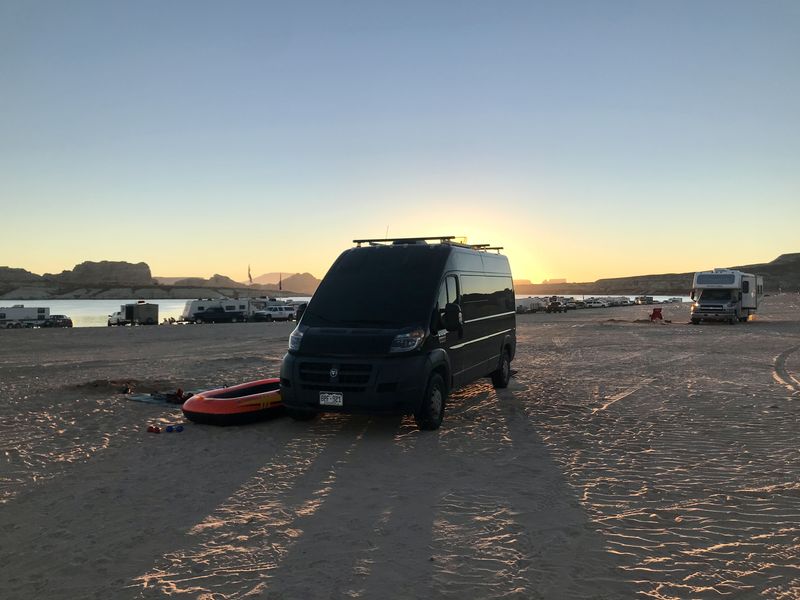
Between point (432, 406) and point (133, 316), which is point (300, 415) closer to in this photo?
point (432, 406)

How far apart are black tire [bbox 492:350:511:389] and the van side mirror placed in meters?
3.83

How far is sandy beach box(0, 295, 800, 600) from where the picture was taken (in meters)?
4.33

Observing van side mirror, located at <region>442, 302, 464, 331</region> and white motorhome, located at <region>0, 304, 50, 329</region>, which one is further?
white motorhome, located at <region>0, 304, 50, 329</region>

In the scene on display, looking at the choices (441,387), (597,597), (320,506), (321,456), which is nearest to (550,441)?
(441,387)

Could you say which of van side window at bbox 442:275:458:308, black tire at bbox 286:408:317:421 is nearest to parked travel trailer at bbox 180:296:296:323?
black tire at bbox 286:408:317:421

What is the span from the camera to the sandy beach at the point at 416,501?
14.2 feet

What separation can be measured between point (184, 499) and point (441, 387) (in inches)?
168

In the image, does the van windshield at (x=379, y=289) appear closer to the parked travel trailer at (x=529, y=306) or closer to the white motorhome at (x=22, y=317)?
the white motorhome at (x=22, y=317)

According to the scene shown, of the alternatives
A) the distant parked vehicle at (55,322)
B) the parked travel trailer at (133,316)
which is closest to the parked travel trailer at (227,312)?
the parked travel trailer at (133,316)

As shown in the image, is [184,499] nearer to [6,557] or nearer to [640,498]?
[6,557]

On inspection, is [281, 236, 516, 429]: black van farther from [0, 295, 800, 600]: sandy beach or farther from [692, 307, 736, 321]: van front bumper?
[692, 307, 736, 321]: van front bumper

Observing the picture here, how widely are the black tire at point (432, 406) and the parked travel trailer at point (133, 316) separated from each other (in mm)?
57409

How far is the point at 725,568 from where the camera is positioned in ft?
14.6

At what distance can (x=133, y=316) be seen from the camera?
59750 millimetres
